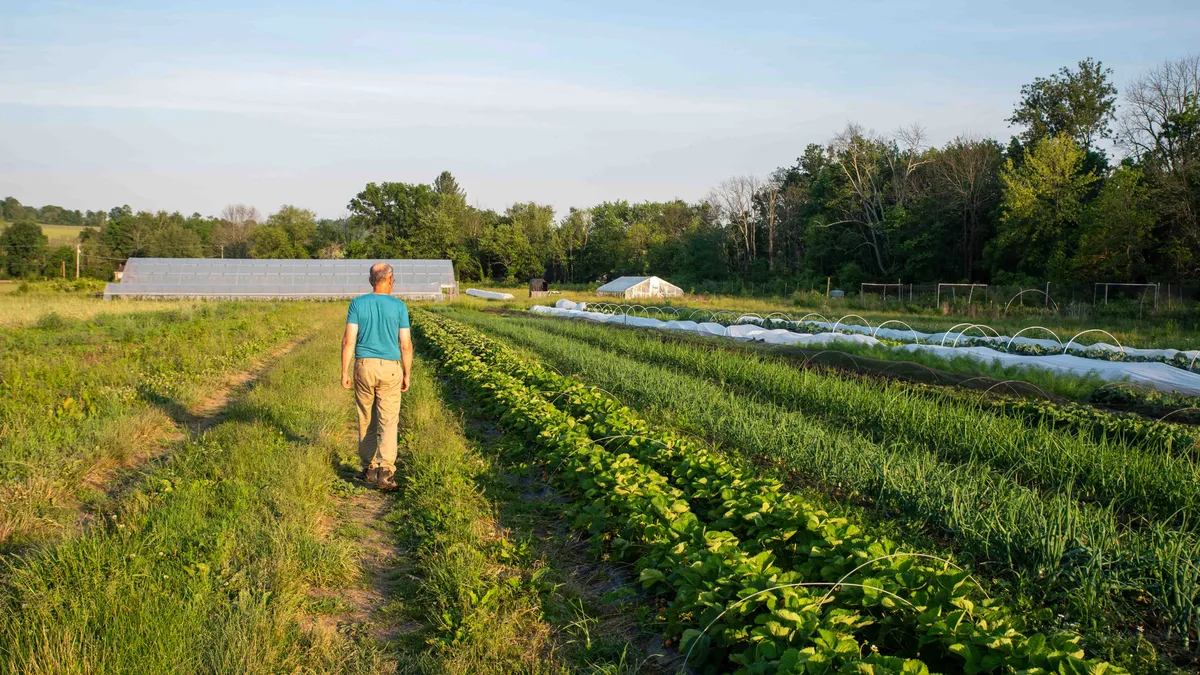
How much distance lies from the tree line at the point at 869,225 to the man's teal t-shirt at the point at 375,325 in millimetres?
28751

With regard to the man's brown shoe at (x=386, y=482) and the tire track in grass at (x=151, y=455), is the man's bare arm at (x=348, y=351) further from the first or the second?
the tire track in grass at (x=151, y=455)

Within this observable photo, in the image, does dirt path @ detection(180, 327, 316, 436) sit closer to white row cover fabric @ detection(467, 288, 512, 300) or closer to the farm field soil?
the farm field soil

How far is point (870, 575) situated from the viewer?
331cm

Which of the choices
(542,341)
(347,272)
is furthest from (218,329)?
(347,272)

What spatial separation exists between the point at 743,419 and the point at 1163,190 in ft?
88.7

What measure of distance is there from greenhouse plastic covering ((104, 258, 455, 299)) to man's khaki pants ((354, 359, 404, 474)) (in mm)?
33631

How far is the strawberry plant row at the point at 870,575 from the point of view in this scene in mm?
2695

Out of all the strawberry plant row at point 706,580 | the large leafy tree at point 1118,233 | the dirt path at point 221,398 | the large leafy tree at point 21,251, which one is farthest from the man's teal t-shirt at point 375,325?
the large leafy tree at point 21,251

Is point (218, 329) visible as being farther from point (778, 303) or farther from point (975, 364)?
point (778, 303)

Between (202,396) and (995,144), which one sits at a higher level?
(995,144)

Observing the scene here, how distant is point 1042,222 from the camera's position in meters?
32.7

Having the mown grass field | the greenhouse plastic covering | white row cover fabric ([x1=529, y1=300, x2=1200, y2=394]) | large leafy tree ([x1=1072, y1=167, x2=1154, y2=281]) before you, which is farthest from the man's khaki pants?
the greenhouse plastic covering

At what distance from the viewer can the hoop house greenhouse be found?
1802 inches

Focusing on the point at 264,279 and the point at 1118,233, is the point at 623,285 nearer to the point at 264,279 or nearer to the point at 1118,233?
the point at 264,279
